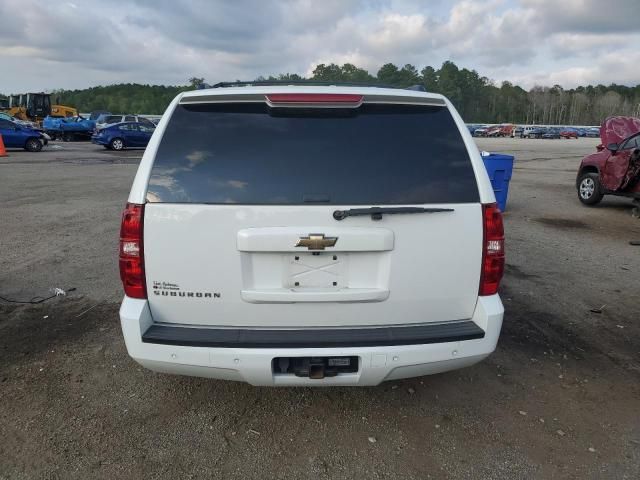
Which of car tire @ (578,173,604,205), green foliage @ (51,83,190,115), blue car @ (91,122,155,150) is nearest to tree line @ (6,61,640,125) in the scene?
green foliage @ (51,83,190,115)

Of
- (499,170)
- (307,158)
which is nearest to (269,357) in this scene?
(307,158)

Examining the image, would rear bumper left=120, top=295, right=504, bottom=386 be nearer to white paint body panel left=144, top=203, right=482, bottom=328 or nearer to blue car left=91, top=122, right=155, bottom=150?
white paint body panel left=144, top=203, right=482, bottom=328

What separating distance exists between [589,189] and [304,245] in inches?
446

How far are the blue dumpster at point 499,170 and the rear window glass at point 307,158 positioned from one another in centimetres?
707

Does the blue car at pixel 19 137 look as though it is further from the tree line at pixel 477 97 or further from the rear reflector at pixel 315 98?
the tree line at pixel 477 97

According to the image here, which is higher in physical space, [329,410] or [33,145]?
[33,145]

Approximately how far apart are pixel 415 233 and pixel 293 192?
0.69 metres

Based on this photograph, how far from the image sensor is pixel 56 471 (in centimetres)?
256

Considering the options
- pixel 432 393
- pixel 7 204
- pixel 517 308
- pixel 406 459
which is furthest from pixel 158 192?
pixel 7 204

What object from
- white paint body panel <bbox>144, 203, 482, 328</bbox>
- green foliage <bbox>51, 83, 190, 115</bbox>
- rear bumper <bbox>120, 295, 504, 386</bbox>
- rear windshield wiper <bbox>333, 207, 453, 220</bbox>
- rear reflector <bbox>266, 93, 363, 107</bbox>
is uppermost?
green foliage <bbox>51, 83, 190, 115</bbox>

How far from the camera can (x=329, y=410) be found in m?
3.15

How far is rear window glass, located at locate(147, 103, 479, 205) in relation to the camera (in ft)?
8.18

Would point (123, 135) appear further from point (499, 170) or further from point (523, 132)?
point (523, 132)

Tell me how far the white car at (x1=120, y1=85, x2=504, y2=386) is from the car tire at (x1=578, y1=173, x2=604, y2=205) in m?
10.3
